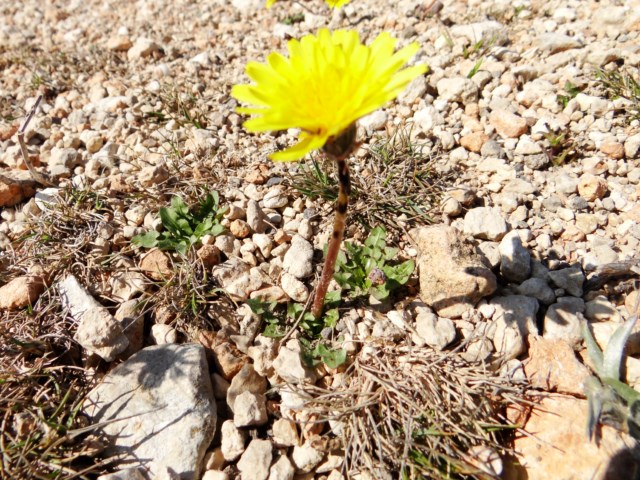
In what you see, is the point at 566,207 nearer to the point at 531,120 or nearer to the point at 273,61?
the point at 531,120

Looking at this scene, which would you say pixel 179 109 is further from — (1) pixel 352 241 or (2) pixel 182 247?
(1) pixel 352 241

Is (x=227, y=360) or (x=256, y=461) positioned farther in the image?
(x=227, y=360)

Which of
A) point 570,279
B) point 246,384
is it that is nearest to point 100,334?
point 246,384

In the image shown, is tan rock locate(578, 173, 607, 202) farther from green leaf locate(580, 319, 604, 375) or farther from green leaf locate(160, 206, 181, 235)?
green leaf locate(160, 206, 181, 235)

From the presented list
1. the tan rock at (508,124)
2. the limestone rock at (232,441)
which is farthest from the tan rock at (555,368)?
the tan rock at (508,124)

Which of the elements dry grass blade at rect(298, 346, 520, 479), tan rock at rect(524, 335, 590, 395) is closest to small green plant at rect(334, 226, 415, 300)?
dry grass blade at rect(298, 346, 520, 479)

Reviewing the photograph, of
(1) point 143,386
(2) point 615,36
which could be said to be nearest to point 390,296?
(1) point 143,386

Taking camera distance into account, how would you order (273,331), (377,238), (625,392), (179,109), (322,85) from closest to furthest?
(322,85)
(625,392)
(273,331)
(377,238)
(179,109)
